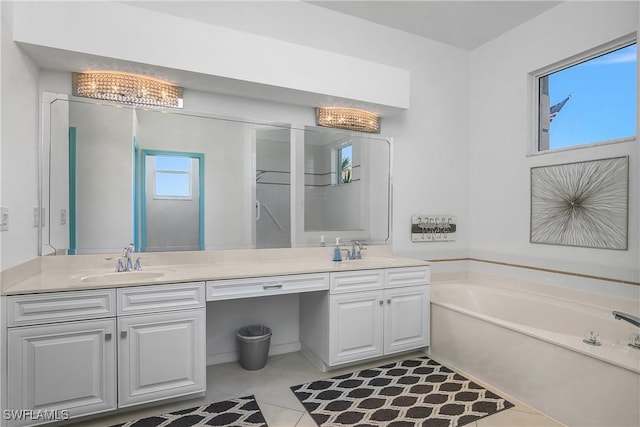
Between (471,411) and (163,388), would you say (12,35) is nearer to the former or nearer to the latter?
(163,388)

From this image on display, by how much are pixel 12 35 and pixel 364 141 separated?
2405 mm

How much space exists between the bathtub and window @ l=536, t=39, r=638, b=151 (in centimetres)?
123

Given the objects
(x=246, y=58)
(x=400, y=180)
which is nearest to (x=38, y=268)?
(x=246, y=58)

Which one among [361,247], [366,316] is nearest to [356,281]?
[366,316]

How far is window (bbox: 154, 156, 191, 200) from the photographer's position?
2.37 metres

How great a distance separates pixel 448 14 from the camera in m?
2.94

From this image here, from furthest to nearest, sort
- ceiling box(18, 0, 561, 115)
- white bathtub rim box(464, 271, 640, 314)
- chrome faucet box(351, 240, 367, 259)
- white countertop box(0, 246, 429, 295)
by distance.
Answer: chrome faucet box(351, 240, 367, 259)
white bathtub rim box(464, 271, 640, 314)
ceiling box(18, 0, 561, 115)
white countertop box(0, 246, 429, 295)

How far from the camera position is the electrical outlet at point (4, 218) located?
160cm

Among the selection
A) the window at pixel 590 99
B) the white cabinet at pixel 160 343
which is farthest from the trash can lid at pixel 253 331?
the window at pixel 590 99

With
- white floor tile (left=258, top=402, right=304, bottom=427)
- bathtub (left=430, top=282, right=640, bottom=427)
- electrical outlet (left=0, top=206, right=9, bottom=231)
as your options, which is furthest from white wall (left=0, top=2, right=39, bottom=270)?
bathtub (left=430, top=282, right=640, bottom=427)

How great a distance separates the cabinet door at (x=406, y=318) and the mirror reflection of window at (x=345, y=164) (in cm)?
104

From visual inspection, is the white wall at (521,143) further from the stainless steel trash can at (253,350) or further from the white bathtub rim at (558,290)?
the stainless steel trash can at (253,350)

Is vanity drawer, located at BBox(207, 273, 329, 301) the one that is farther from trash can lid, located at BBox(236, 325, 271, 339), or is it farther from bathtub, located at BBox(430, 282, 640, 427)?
bathtub, located at BBox(430, 282, 640, 427)

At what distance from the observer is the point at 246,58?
7.56 ft
